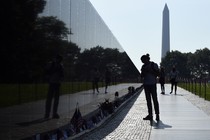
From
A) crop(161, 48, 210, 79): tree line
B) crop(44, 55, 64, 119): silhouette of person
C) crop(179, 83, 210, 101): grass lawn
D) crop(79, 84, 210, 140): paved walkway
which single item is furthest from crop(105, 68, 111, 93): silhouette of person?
crop(161, 48, 210, 79): tree line

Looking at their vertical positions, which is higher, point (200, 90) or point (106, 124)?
point (200, 90)

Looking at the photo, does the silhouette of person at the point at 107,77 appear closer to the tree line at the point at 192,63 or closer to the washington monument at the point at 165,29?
the washington monument at the point at 165,29

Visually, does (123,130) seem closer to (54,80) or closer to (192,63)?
(54,80)

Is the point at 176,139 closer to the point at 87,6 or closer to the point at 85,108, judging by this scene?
the point at 85,108

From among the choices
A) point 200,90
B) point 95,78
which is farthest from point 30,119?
point 200,90

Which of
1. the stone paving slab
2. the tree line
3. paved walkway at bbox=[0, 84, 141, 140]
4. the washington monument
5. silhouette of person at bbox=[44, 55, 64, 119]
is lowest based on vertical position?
the stone paving slab

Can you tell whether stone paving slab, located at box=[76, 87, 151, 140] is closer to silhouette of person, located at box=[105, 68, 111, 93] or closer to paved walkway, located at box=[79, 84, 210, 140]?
paved walkway, located at box=[79, 84, 210, 140]

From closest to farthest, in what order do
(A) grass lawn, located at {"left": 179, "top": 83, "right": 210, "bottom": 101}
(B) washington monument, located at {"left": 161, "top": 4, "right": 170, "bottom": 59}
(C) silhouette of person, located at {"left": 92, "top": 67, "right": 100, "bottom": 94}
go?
(C) silhouette of person, located at {"left": 92, "top": 67, "right": 100, "bottom": 94} → (A) grass lawn, located at {"left": 179, "top": 83, "right": 210, "bottom": 101} → (B) washington monument, located at {"left": 161, "top": 4, "right": 170, "bottom": 59}

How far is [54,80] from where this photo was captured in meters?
9.72

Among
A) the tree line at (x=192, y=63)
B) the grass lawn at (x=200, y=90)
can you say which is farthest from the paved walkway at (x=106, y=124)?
the tree line at (x=192, y=63)

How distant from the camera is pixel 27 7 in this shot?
6.82 meters

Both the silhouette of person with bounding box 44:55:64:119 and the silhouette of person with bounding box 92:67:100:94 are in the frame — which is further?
the silhouette of person with bounding box 92:67:100:94

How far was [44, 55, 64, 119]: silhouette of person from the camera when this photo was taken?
30.3 ft

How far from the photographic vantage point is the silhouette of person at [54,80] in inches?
364
